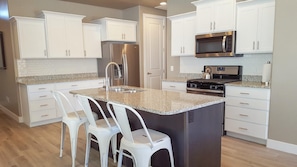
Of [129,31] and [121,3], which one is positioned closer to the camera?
[121,3]

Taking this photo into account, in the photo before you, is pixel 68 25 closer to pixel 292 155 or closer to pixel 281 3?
pixel 281 3

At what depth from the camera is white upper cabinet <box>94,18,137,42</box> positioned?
16.5 feet

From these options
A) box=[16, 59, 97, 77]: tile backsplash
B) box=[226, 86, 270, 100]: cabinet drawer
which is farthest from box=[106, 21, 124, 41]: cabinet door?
box=[226, 86, 270, 100]: cabinet drawer

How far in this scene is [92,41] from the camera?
5016 mm

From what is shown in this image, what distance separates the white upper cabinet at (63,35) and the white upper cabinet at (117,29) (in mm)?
559

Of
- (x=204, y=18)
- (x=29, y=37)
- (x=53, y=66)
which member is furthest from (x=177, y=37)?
(x=29, y=37)

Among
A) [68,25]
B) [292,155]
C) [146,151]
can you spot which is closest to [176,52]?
[68,25]

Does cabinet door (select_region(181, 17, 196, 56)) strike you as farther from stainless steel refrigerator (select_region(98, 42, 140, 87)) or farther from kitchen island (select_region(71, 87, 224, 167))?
kitchen island (select_region(71, 87, 224, 167))

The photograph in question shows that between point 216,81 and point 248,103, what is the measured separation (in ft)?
2.05

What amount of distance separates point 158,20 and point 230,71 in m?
2.85

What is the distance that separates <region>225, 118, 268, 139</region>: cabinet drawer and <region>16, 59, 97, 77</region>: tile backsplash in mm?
3468

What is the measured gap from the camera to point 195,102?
198 cm

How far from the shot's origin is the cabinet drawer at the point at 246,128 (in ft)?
10.1

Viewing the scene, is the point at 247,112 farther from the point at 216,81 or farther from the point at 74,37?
the point at 74,37
